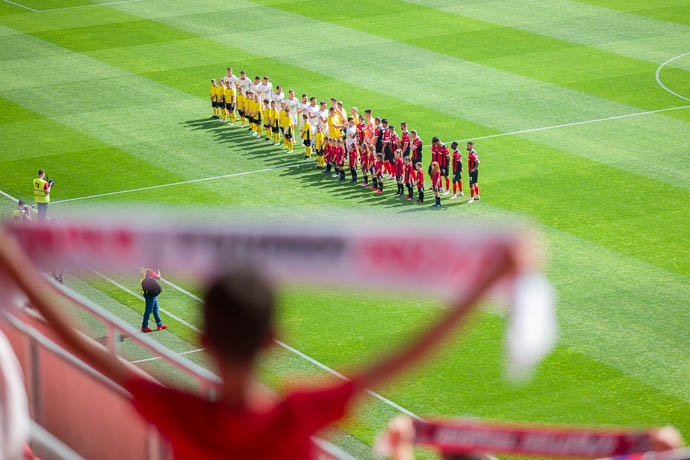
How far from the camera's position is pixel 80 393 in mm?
5984

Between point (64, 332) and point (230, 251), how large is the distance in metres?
0.52

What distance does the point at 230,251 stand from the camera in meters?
2.40

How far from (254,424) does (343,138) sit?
2560cm

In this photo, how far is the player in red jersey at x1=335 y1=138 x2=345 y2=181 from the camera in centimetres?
2692

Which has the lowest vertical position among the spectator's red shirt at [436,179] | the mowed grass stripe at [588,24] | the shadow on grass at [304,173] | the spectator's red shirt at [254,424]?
the shadow on grass at [304,173]

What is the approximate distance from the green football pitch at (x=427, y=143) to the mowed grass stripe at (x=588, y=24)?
0.14m

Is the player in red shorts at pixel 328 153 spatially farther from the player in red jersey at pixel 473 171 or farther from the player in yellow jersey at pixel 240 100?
the player in yellow jersey at pixel 240 100

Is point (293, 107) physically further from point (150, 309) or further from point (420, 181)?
point (150, 309)

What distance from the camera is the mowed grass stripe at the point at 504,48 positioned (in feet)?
110

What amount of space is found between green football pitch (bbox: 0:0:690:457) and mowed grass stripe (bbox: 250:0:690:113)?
0.38 ft

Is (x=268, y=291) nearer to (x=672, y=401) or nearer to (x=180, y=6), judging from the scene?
(x=672, y=401)

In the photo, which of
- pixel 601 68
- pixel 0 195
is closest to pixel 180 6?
pixel 601 68

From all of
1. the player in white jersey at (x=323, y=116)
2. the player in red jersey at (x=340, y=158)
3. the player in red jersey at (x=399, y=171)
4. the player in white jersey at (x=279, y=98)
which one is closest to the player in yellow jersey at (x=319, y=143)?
the player in white jersey at (x=323, y=116)

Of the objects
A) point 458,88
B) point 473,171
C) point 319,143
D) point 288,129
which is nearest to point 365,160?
point 319,143
